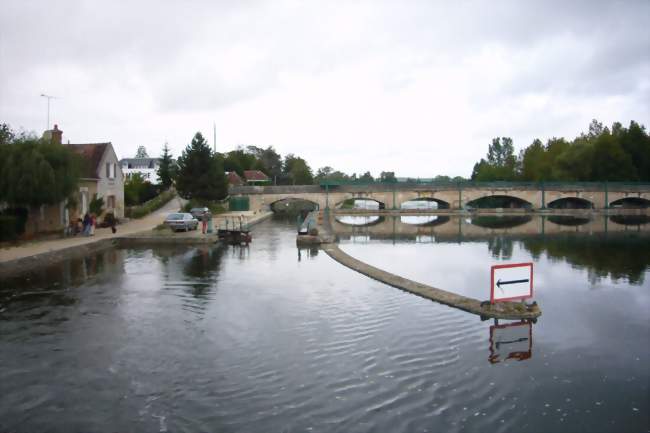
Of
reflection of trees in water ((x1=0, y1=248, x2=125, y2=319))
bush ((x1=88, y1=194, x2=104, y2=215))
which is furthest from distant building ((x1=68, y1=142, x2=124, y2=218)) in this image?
reflection of trees in water ((x1=0, y1=248, x2=125, y2=319))

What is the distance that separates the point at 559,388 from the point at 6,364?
10.1 metres

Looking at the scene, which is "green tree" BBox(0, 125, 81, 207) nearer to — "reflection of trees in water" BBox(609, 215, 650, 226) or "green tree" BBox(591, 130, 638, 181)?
"reflection of trees in water" BBox(609, 215, 650, 226)

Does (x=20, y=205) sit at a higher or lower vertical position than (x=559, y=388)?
higher

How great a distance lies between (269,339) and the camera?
38.7 ft

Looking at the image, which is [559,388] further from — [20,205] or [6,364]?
[20,205]

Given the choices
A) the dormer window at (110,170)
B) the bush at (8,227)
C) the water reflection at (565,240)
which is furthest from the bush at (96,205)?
the water reflection at (565,240)

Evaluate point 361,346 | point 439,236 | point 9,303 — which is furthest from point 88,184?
point 361,346

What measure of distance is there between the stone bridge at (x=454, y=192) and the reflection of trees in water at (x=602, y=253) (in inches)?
1262

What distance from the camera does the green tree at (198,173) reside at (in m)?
52.2

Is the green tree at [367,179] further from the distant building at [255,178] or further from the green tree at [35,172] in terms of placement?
the green tree at [35,172]

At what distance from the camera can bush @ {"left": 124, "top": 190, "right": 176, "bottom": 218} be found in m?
44.8

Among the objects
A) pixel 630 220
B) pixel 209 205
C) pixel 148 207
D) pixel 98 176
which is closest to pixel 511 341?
pixel 98 176

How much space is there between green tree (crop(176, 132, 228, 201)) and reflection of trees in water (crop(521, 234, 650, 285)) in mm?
30278

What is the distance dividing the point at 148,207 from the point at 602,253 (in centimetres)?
3699
